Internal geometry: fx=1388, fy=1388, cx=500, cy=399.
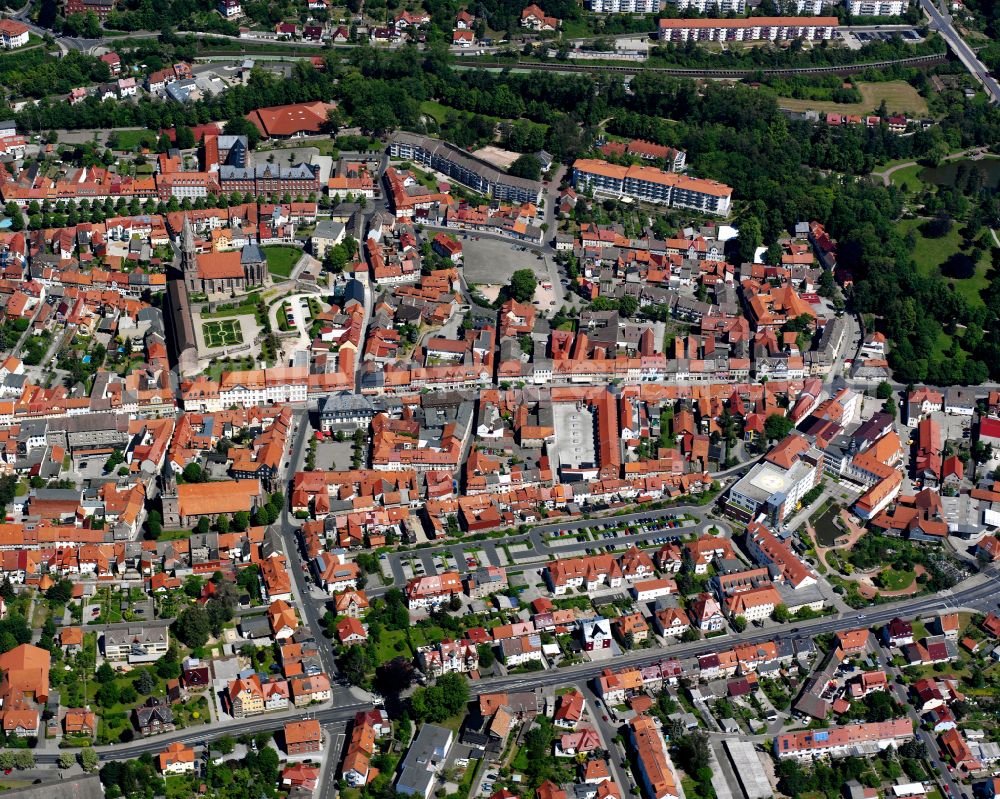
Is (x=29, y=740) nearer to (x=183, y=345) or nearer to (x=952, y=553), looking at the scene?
(x=183, y=345)

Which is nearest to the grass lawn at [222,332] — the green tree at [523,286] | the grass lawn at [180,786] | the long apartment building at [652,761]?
the green tree at [523,286]

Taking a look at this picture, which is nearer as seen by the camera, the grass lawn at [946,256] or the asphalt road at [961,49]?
the grass lawn at [946,256]

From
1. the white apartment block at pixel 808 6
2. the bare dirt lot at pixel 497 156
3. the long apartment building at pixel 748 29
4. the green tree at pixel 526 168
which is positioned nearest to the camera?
the green tree at pixel 526 168

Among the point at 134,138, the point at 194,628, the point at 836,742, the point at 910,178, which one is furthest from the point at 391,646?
the point at 910,178

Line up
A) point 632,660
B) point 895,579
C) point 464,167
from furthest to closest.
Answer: point 464,167 → point 895,579 → point 632,660

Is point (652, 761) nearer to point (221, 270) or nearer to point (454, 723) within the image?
point (454, 723)

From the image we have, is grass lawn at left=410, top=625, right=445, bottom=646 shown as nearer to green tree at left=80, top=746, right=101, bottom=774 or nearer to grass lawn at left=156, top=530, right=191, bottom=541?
grass lawn at left=156, top=530, right=191, bottom=541

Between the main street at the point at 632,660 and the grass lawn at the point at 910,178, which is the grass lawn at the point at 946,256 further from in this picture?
the main street at the point at 632,660
